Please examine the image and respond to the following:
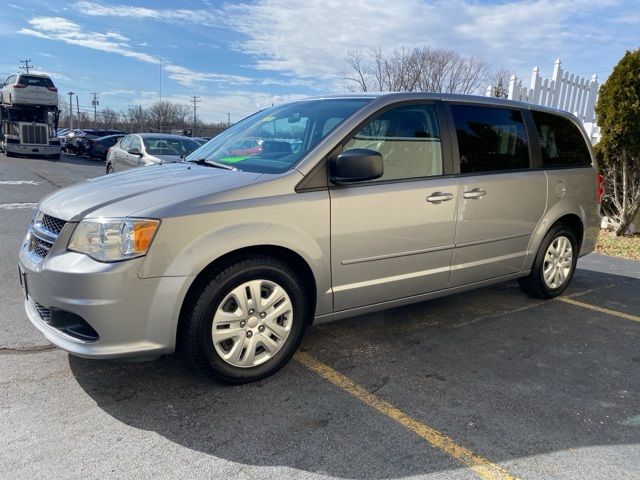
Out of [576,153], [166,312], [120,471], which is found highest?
[576,153]

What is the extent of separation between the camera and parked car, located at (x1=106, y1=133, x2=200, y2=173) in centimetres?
1021

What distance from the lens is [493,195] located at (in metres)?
4.11

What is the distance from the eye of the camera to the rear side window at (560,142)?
4707 millimetres

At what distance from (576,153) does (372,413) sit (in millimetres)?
3622

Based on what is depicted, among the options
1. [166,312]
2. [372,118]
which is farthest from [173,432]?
[372,118]

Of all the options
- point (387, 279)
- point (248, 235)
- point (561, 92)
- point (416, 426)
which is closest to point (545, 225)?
point (387, 279)

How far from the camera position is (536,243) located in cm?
465

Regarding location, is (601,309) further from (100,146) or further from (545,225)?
(100,146)

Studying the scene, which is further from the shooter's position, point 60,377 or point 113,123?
point 113,123

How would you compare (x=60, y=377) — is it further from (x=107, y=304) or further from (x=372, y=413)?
(x=372, y=413)

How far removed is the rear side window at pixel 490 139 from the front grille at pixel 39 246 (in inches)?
114

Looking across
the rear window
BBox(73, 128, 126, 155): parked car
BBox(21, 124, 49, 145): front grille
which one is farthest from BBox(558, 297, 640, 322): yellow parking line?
BBox(73, 128, 126, 155): parked car

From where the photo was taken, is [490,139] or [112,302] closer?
[112,302]

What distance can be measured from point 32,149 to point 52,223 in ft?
78.2
